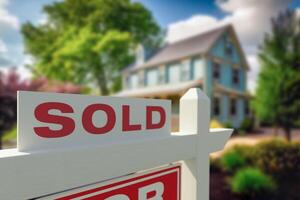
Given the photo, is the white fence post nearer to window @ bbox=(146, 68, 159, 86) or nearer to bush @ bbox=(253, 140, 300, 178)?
bush @ bbox=(253, 140, 300, 178)

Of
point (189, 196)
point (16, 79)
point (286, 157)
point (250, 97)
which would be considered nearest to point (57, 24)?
point (16, 79)

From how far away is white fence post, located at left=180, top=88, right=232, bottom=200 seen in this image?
1682 millimetres

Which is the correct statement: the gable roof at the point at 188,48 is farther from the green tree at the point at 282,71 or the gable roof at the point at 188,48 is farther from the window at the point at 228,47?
the green tree at the point at 282,71

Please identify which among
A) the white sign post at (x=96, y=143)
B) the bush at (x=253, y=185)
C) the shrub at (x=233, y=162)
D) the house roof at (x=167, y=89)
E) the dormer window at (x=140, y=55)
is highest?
the dormer window at (x=140, y=55)

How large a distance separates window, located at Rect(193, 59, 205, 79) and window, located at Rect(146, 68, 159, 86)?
4.01 metres

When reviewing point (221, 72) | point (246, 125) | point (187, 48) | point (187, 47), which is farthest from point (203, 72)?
point (246, 125)

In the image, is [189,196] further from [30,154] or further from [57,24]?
[57,24]

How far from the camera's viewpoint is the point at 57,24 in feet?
105

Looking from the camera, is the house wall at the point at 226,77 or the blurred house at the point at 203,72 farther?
the house wall at the point at 226,77

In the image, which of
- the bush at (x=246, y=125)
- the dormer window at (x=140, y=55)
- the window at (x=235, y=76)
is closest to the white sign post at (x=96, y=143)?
the bush at (x=246, y=125)

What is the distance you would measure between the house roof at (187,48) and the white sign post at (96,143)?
17451mm

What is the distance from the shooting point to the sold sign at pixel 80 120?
3.36 feet

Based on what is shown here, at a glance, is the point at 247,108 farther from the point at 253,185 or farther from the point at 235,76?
the point at 253,185

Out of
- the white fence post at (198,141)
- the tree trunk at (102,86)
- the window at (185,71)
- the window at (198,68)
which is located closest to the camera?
the white fence post at (198,141)
